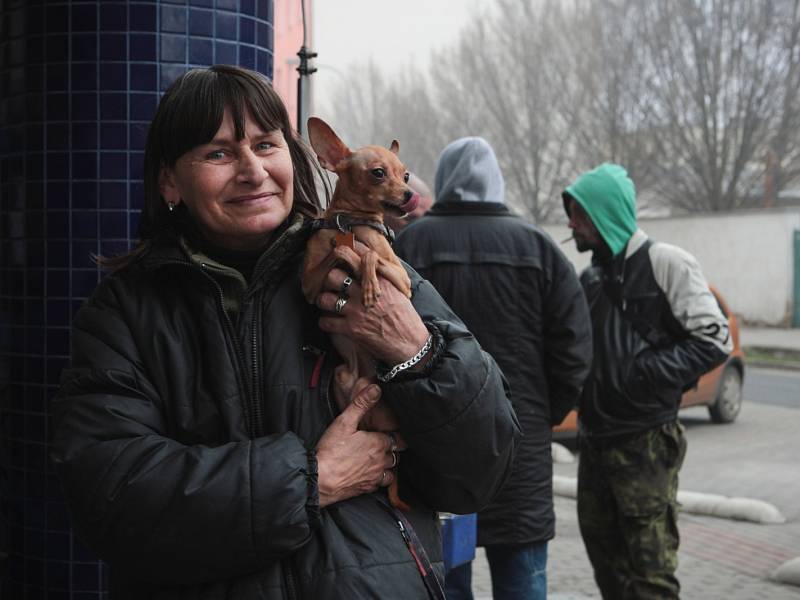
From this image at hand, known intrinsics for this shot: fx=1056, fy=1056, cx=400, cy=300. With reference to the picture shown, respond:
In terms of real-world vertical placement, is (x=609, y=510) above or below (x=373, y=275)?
below

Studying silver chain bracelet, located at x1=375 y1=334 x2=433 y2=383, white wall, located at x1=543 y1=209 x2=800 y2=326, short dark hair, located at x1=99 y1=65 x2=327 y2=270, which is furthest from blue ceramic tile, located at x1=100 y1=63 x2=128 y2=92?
white wall, located at x1=543 y1=209 x2=800 y2=326

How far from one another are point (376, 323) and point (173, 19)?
1992 millimetres

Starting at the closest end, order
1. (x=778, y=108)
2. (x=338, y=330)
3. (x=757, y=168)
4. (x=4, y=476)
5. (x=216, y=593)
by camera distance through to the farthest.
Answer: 1. (x=216, y=593)
2. (x=338, y=330)
3. (x=4, y=476)
4. (x=778, y=108)
5. (x=757, y=168)

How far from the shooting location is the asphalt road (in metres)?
15.6

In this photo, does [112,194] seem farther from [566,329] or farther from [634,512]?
[634,512]

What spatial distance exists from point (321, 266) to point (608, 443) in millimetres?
2917

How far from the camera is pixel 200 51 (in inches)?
149

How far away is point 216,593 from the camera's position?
207 cm

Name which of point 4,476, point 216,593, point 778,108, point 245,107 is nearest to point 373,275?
point 245,107

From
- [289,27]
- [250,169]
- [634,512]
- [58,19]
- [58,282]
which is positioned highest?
[289,27]

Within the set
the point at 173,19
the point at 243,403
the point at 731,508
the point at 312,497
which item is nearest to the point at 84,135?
the point at 173,19

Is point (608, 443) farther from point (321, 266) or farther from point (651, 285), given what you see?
point (321, 266)

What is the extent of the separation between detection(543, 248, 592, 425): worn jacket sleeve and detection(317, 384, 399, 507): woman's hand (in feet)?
7.77

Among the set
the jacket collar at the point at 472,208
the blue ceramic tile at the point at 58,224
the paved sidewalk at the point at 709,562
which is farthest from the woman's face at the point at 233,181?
the paved sidewalk at the point at 709,562
